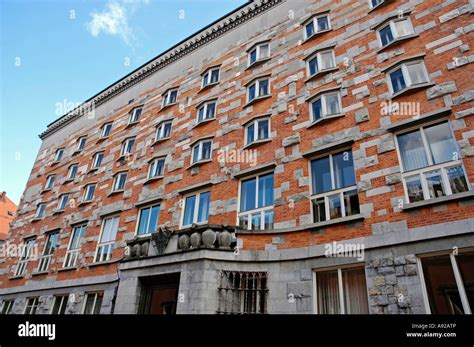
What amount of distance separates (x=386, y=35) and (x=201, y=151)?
31.7ft

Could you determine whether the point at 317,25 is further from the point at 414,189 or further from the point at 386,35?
the point at 414,189

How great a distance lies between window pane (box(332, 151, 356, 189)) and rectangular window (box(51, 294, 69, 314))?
15301 millimetres

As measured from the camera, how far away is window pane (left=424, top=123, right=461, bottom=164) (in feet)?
31.3

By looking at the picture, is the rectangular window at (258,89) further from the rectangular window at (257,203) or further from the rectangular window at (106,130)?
the rectangular window at (106,130)

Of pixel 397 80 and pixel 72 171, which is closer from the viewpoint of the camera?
pixel 397 80

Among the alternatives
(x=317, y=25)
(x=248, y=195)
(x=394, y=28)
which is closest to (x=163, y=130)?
(x=248, y=195)

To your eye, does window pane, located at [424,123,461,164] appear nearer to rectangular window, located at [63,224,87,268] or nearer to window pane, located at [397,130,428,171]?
window pane, located at [397,130,428,171]

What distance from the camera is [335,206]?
1101cm

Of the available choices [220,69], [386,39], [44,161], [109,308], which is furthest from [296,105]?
[44,161]

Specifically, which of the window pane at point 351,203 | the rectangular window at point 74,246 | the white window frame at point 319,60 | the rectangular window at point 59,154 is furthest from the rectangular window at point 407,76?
the rectangular window at point 59,154

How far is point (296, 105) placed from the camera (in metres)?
13.8

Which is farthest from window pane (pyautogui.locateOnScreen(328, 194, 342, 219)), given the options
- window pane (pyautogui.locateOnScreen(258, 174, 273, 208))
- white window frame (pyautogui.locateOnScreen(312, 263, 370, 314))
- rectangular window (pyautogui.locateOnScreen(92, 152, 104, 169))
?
rectangular window (pyautogui.locateOnScreen(92, 152, 104, 169))

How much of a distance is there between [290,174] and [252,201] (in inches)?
77.9

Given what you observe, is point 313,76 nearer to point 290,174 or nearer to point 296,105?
point 296,105
